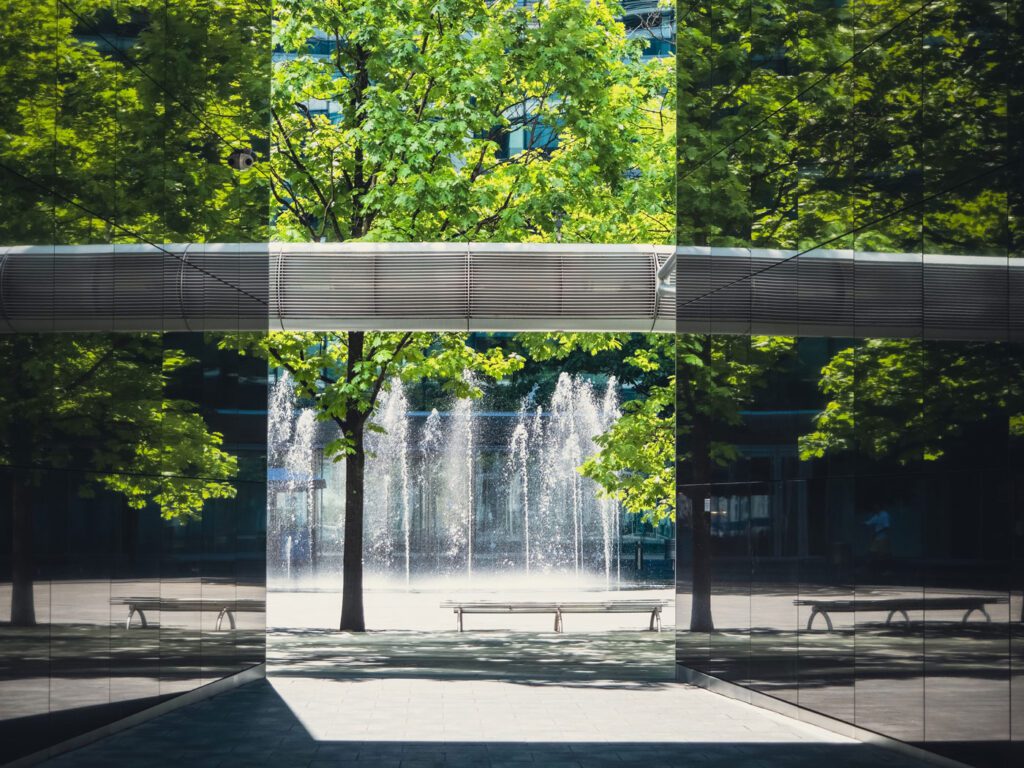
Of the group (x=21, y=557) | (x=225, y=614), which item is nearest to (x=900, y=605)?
(x=21, y=557)

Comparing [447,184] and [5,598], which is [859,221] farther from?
[447,184]

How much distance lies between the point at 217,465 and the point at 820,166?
7475 mm

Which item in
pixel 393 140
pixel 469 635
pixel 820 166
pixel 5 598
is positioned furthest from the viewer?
pixel 469 635

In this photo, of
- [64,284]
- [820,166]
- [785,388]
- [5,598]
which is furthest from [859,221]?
[5,598]

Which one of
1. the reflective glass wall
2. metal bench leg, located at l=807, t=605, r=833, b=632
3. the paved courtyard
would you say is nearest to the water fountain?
the paved courtyard

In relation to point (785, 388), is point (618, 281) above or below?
above

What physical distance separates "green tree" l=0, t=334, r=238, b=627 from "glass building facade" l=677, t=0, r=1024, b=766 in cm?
597

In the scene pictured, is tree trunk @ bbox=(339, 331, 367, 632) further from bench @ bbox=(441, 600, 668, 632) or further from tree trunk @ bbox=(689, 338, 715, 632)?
tree trunk @ bbox=(689, 338, 715, 632)

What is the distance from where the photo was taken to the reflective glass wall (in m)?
9.88

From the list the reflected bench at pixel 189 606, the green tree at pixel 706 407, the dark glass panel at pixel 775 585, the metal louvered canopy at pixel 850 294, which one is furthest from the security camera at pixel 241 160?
the dark glass panel at pixel 775 585

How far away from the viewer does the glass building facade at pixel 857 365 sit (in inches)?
366

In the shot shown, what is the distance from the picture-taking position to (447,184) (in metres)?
21.4

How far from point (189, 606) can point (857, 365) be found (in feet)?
24.4

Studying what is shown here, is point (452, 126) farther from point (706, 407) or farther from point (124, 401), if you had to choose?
point (124, 401)
